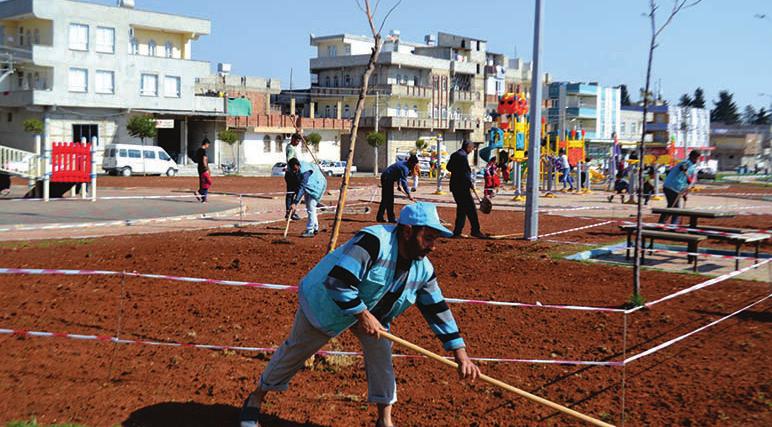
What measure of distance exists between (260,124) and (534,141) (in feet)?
172

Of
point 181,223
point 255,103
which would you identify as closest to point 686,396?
point 181,223

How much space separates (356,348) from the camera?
26.4ft

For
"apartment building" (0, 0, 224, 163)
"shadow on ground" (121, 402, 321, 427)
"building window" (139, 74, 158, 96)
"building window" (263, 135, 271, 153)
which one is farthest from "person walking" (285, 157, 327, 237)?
"building window" (263, 135, 271, 153)

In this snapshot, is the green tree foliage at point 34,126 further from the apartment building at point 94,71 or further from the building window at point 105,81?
the building window at point 105,81

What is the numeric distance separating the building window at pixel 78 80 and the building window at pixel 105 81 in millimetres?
755

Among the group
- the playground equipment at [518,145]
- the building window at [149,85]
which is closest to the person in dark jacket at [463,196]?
the playground equipment at [518,145]

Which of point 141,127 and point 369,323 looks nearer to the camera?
point 369,323

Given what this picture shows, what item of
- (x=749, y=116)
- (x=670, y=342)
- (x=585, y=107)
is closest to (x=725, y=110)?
(x=749, y=116)

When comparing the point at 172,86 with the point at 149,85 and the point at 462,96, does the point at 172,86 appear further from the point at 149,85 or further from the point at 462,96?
the point at 462,96

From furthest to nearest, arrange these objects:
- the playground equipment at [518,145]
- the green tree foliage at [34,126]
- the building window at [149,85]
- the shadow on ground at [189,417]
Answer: the building window at [149,85]
the green tree foliage at [34,126]
the playground equipment at [518,145]
the shadow on ground at [189,417]

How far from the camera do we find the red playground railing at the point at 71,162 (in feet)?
→ 78.0

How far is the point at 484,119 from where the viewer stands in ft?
316

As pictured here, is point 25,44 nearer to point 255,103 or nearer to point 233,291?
point 255,103

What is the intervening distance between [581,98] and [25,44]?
7160cm
